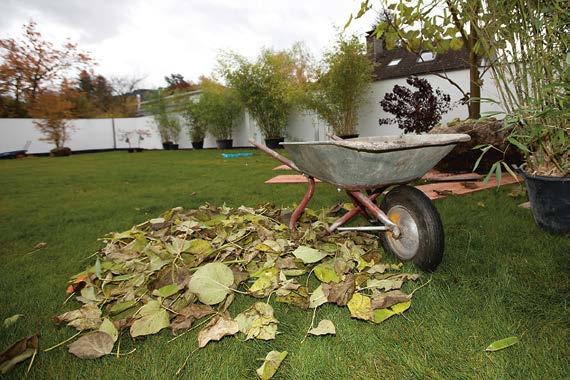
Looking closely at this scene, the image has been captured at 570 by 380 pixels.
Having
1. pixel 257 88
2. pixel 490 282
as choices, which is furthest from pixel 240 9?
pixel 490 282

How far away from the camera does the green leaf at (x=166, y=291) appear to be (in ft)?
4.33

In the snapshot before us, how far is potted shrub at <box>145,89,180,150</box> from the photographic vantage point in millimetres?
16125

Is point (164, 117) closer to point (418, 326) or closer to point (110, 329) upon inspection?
point (110, 329)

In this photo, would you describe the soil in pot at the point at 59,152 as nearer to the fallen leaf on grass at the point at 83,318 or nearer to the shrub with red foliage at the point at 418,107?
the shrub with red foliage at the point at 418,107

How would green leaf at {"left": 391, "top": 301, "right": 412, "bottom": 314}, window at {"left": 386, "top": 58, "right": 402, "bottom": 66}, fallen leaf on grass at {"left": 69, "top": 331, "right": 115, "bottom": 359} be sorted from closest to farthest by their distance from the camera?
fallen leaf on grass at {"left": 69, "top": 331, "right": 115, "bottom": 359} → green leaf at {"left": 391, "top": 301, "right": 412, "bottom": 314} → window at {"left": 386, "top": 58, "right": 402, "bottom": 66}

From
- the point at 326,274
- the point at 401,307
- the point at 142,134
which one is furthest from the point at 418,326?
the point at 142,134

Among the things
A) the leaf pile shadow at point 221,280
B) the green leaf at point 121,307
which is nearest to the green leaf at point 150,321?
the leaf pile shadow at point 221,280

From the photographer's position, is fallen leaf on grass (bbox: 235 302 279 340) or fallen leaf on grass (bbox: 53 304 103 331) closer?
fallen leaf on grass (bbox: 235 302 279 340)

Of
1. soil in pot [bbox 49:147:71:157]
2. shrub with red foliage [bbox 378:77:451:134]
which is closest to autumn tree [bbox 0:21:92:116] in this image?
soil in pot [bbox 49:147:71:157]

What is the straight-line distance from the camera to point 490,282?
4.37 feet

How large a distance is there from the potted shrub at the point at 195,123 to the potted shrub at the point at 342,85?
587 centimetres

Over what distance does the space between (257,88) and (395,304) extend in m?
12.1

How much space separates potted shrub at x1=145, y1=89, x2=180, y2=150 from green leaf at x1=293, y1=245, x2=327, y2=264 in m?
15.9

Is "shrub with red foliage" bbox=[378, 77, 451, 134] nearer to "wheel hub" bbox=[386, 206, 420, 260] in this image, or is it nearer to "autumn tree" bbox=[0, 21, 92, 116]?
"wheel hub" bbox=[386, 206, 420, 260]
